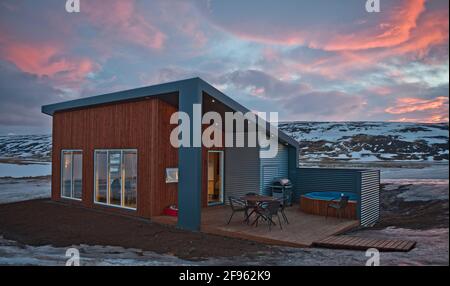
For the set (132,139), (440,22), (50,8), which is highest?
(50,8)

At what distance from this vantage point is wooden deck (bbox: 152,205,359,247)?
265 inches

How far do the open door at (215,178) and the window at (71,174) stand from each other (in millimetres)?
4635

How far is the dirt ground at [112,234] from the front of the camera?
6172 millimetres

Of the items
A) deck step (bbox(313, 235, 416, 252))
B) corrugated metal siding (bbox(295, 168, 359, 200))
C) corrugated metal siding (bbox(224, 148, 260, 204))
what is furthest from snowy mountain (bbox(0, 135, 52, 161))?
deck step (bbox(313, 235, 416, 252))

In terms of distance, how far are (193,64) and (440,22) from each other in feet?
39.0

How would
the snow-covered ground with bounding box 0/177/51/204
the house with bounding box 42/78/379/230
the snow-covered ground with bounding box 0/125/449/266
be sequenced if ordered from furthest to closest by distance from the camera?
the snow-covered ground with bounding box 0/177/51/204 → the house with bounding box 42/78/379/230 → the snow-covered ground with bounding box 0/125/449/266

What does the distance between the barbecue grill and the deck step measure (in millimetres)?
4346

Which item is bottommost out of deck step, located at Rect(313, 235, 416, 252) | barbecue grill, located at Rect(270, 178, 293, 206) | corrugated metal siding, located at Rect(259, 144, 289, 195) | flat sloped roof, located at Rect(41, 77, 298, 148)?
deck step, located at Rect(313, 235, 416, 252)

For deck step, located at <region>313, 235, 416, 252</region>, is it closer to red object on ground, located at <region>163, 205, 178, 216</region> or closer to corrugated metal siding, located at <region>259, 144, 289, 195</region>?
red object on ground, located at <region>163, 205, 178, 216</region>

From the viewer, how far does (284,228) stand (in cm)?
771

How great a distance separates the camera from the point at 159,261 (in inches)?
206

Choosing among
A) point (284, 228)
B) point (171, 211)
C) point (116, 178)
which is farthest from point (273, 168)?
point (116, 178)
